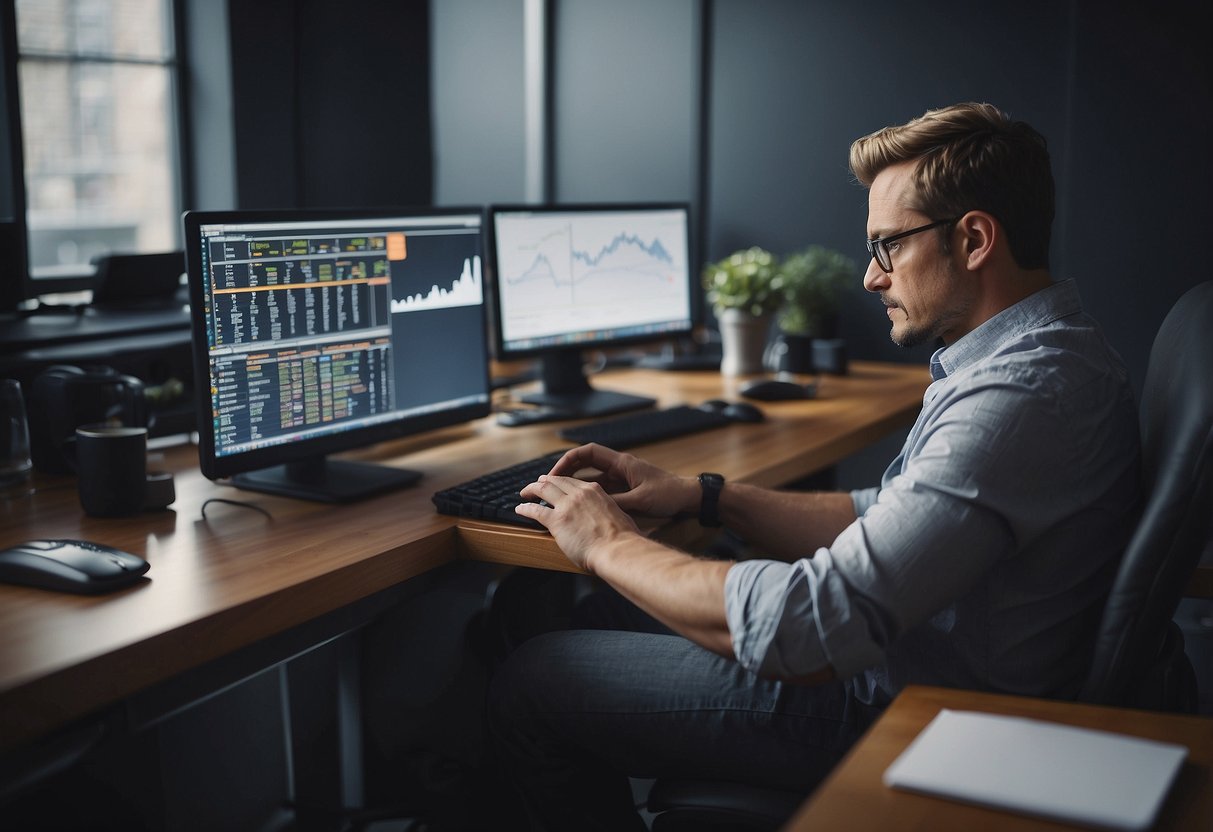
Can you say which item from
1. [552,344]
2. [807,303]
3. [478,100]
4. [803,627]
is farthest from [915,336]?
[478,100]

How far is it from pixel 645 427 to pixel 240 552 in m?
0.98

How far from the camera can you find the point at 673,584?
1327mm

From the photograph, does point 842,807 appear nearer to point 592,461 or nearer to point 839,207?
point 592,461

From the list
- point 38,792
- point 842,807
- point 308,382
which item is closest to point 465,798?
point 308,382

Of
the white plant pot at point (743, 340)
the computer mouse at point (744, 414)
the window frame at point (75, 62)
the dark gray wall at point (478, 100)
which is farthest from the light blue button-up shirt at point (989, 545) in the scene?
the dark gray wall at point (478, 100)

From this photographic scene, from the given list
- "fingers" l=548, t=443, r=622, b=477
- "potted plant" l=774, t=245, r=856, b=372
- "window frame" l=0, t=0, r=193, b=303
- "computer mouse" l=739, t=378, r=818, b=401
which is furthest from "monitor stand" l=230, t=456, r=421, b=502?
"potted plant" l=774, t=245, r=856, b=372

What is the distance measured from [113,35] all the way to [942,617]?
3591mm

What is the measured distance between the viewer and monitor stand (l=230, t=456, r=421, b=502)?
1.82 meters

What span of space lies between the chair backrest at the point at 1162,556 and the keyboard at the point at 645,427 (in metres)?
1.09

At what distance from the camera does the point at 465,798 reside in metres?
2.30

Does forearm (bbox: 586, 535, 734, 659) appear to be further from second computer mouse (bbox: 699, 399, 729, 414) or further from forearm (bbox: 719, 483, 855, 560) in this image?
second computer mouse (bbox: 699, 399, 729, 414)

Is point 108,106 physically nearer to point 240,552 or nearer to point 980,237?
point 240,552

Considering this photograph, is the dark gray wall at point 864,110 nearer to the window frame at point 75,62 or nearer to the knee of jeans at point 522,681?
the window frame at point 75,62

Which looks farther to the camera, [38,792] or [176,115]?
[176,115]
